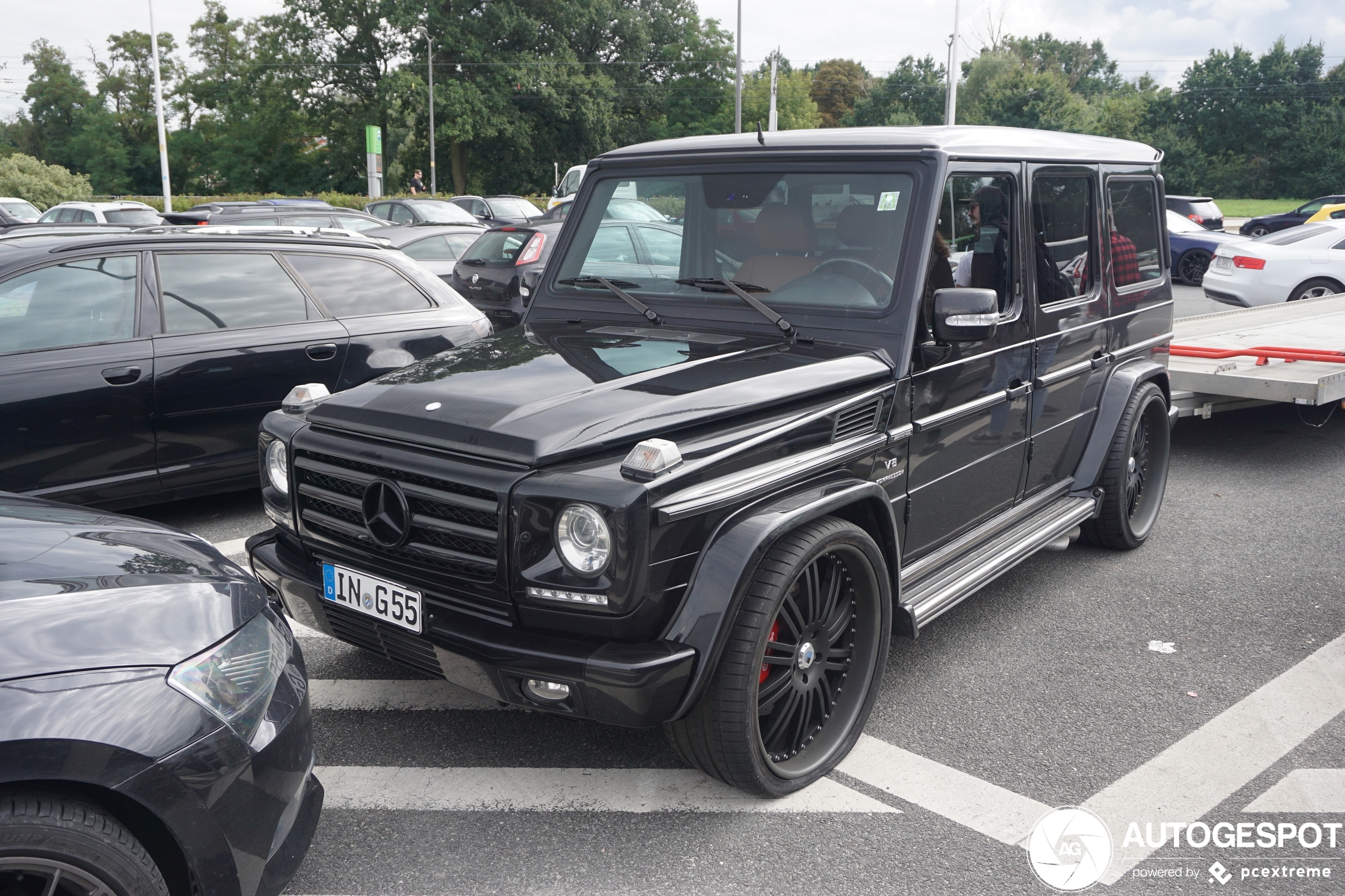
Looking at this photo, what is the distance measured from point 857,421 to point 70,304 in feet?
13.5

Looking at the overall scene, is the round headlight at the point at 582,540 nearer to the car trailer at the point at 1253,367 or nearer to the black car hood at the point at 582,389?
the black car hood at the point at 582,389

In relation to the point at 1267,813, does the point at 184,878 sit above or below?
above

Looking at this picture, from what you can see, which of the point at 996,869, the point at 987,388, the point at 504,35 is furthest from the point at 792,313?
the point at 504,35

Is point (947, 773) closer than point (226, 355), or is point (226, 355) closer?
point (947, 773)

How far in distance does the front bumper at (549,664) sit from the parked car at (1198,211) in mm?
27573

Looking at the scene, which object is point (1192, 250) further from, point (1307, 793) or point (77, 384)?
point (77, 384)

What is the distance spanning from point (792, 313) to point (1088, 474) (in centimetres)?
209

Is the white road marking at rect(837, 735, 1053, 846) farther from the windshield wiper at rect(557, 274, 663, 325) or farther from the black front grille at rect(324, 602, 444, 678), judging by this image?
the windshield wiper at rect(557, 274, 663, 325)

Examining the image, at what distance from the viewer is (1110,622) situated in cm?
455

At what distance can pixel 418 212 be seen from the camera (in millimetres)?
20109

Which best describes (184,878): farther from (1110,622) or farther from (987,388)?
(1110,622)

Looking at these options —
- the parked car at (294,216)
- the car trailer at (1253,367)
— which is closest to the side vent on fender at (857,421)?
the car trailer at (1253,367)

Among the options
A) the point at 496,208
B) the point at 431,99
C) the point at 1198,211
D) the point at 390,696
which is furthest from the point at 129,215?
the point at 431,99

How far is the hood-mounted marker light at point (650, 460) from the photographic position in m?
2.61
